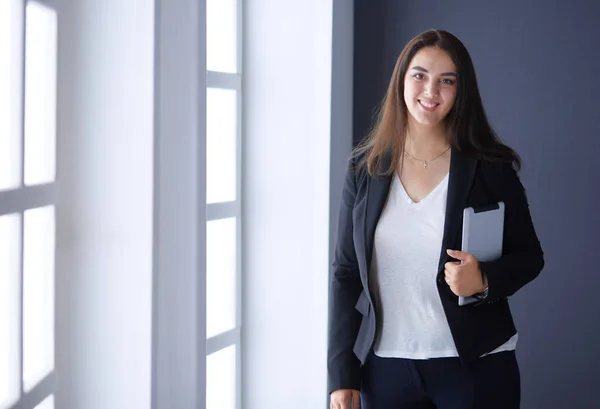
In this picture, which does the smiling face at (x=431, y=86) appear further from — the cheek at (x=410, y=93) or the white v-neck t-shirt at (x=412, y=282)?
the white v-neck t-shirt at (x=412, y=282)

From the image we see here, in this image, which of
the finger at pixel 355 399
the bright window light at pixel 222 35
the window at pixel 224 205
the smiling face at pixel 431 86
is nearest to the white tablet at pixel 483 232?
the smiling face at pixel 431 86

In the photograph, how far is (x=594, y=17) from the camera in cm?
287

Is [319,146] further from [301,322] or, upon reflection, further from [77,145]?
[77,145]

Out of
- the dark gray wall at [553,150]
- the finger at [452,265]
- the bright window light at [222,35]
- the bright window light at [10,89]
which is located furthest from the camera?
the dark gray wall at [553,150]

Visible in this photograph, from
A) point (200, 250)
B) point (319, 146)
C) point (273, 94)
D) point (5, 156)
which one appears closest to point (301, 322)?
point (319, 146)

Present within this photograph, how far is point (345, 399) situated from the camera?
6.46ft

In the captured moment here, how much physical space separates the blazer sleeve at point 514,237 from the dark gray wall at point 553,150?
1148 mm

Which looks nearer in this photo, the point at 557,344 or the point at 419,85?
the point at 419,85

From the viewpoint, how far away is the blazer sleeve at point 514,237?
1.87 metres

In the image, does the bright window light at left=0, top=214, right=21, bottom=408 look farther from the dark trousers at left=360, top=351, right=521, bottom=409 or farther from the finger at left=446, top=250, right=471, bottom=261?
the finger at left=446, top=250, right=471, bottom=261

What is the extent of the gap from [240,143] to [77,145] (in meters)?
1.28

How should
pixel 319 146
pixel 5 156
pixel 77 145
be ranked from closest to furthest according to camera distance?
pixel 5 156 → pixel 77 145 → pixel 319 146

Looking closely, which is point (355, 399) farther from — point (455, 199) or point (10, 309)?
point (10, 309)

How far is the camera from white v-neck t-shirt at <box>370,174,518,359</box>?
185cm
